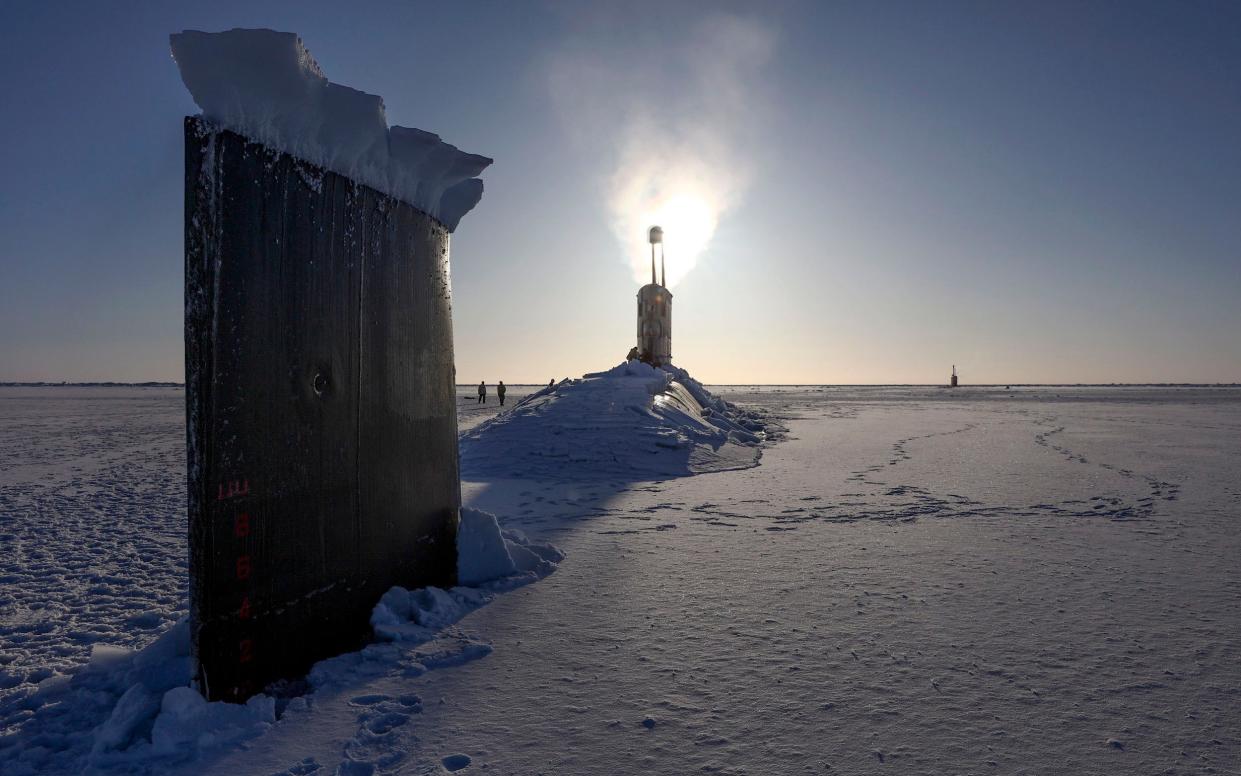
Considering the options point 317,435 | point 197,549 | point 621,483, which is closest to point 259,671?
point 197,549

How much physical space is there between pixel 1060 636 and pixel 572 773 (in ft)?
6.91

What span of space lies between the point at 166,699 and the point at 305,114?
199 cm

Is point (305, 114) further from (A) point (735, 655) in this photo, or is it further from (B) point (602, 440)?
(B) point (602, 440)

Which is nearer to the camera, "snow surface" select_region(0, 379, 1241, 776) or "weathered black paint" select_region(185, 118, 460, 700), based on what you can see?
"snow surface" select_region(0, 379, 1241, 776)

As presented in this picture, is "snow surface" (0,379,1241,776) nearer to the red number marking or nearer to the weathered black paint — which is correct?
the weathered black paint

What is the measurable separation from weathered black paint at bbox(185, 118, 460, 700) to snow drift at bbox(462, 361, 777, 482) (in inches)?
188

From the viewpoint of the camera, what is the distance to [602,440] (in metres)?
8.65

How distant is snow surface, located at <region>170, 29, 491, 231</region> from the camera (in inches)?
76.9

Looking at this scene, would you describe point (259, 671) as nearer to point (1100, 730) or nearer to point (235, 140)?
point (235, 140)

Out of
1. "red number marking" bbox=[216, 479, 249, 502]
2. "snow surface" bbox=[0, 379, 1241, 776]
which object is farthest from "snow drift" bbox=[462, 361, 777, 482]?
"red number marking" bbox=[216, 479, 249, 502]

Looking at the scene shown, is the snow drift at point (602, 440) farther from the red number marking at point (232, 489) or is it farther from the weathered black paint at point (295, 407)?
the red number marking at point (232, 489)

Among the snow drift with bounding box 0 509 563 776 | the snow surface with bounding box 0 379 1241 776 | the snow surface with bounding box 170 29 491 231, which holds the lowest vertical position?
the snow surface with bounding box 0 379 1241 776

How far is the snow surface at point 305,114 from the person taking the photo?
1953mm

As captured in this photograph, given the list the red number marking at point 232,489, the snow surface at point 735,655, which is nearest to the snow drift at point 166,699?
the snow surface at point 735,655
